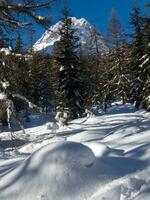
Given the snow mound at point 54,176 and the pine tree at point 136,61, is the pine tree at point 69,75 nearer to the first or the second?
the pine tree at point 136,61

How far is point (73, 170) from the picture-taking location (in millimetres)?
6273

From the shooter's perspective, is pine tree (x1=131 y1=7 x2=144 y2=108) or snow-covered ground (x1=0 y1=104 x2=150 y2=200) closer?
snow-covered ground (x1=0 y1=104 x2=150 y2=200)

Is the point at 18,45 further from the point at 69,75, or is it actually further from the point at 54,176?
the point at 69,75

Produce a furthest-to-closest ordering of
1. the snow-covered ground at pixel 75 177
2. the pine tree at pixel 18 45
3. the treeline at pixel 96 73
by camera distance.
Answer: the treeline at pixel 96 73
the pine tree at pixel 18 45
the snow-covered ground at pixel 75 177

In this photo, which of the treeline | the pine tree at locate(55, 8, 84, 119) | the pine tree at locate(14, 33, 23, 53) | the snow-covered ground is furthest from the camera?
the pine tree at locate(55, 8, 84, 119)

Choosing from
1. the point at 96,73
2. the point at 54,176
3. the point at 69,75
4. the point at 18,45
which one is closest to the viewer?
the point at 54,176


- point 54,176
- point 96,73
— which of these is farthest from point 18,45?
point 96,73

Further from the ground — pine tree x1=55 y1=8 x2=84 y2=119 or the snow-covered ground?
pine tree x1=55 y1=8 x2=84 y2=119

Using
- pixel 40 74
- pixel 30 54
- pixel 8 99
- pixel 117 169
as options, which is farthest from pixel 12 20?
pixel 40 74

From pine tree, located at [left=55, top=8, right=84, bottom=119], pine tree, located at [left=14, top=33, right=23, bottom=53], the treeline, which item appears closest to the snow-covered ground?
pine tree, located at [left=14, top=33, right=23, bottom=53]

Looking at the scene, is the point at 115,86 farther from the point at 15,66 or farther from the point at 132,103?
the point at 15,66

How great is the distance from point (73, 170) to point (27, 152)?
680cm

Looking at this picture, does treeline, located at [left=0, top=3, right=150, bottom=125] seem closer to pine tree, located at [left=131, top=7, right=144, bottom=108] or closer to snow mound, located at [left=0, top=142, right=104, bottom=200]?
pine tree, located at [left=131, top=7, right=144, bottom=108]

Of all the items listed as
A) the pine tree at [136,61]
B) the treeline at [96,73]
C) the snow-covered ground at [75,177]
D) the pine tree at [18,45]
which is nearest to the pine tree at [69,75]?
the treeline at [96,73]
